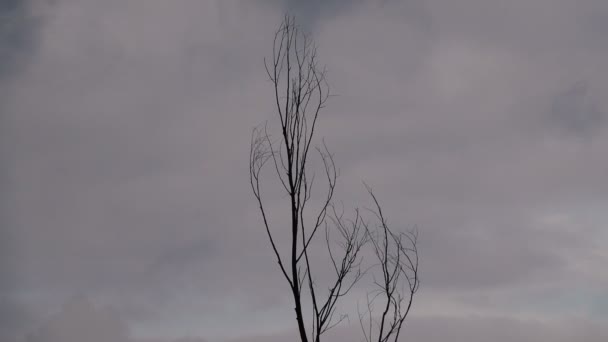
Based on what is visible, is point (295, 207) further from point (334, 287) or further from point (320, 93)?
point (320, 93)

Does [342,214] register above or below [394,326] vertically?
above

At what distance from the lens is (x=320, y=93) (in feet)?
13.0

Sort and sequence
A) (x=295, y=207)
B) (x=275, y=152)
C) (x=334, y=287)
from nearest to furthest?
(x=295, y=207)
(x=334, y=287)
(x=275, y=152)

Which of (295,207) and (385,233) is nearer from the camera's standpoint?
(295,207)

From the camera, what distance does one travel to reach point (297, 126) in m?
3.60

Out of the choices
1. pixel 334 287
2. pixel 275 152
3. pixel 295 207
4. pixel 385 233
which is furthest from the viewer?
pixel 385 233

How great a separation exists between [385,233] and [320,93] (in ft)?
4.09

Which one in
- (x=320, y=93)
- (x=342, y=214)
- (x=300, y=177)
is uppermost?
(x=320, y=93)

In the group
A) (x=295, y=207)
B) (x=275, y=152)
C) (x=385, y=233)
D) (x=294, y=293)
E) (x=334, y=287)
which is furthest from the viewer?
(x=385, y=233)

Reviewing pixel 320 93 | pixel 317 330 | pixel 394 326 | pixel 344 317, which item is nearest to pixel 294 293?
pixel 317 330

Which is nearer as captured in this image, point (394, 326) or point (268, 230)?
point (268, 230)

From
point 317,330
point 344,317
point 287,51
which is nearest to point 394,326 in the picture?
point 344,317

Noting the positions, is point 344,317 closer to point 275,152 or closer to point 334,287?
point 334,287

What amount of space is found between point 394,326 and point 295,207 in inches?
53.6
